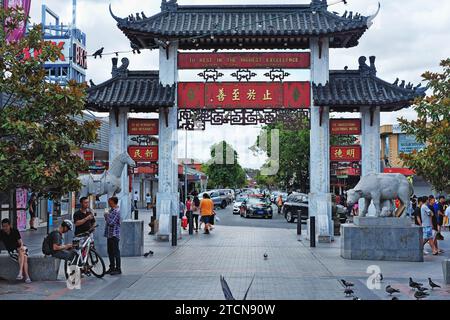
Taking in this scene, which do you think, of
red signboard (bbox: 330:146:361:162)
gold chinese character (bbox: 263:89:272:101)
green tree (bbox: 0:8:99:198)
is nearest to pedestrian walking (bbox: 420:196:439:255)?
red signboard (bbox: 330:146:361:162)

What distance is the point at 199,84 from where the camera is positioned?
68.0 feet

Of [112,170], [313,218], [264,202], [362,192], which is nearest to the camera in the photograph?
[362,192]

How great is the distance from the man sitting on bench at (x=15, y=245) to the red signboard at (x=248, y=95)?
9812 mm

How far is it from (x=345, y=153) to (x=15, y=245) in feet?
40.4

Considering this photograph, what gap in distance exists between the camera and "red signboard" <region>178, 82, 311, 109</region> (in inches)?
803

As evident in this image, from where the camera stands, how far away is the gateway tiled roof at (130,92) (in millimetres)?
20156

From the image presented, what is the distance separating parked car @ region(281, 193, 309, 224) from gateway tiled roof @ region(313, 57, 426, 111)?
40.5ft

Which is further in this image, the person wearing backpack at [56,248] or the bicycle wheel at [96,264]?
the bicycle wheel at [96,264]

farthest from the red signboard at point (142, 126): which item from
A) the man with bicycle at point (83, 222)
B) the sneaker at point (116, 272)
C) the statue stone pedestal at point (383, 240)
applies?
the sneaker at point (116, 272)

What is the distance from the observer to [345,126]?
68.0 feet

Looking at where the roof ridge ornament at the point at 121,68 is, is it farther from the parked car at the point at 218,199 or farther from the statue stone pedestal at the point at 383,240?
the parked car at the point at 218,199

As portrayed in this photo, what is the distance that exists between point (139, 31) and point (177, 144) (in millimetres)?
4179
